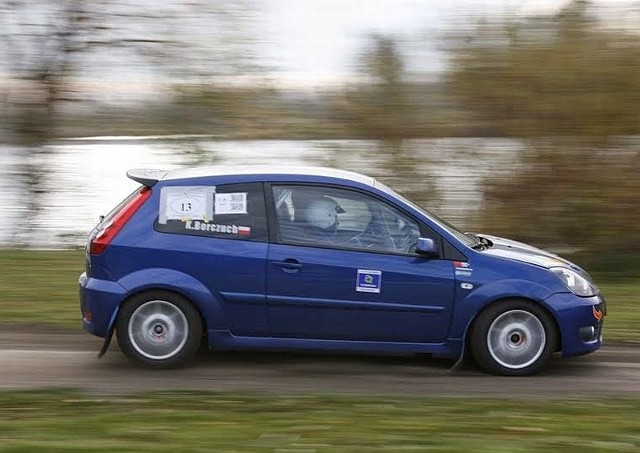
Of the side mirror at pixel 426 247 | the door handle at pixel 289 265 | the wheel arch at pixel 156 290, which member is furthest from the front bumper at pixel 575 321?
the wheel arch at pixel 156 290

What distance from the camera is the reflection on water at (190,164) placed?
1455 cm

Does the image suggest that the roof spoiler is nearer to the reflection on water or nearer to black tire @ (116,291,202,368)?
black tire @ (116,291,202,368)

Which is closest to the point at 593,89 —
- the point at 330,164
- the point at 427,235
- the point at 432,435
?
the point at 330,164

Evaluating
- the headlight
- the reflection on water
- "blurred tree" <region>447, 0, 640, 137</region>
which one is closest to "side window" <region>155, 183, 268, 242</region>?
the headlight

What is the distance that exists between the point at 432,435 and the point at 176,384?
225 cm

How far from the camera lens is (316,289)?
311 inches

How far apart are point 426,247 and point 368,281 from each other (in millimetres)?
496

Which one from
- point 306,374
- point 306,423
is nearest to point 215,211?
point 306,374

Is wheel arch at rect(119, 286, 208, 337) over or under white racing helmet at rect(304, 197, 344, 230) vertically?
under

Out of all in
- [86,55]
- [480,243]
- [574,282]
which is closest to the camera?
[574,282]

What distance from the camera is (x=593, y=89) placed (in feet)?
44.3

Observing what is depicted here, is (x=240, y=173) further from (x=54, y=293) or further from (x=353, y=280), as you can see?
(x=54, y=293)

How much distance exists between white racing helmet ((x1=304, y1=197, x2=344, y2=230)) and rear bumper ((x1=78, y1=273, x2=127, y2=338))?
4.88 feet

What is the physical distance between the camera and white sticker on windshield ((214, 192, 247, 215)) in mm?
8039
